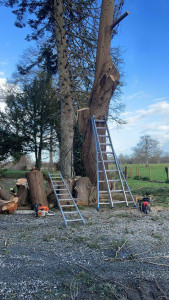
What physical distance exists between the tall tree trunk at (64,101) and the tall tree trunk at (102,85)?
0.90m

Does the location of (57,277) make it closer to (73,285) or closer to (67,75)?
(73,285)

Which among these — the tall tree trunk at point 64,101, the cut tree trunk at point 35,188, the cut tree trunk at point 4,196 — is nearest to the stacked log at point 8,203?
the cut tree trunk at point 4,196

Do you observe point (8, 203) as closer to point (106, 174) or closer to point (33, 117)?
point (106, 174)

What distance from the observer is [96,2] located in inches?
469

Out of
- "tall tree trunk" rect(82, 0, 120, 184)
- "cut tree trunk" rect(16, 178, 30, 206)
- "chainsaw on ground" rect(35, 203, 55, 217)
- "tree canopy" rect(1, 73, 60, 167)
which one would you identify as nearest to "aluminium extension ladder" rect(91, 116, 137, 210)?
"tall tree trunk" rect(82, 0, 120, 184)

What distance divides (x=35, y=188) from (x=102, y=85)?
4.43 m

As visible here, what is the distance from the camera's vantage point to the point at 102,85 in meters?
9.16

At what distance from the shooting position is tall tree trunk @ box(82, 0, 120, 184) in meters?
9.09

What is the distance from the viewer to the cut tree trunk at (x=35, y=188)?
720 centimetres

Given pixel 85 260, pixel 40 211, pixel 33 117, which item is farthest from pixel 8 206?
pixel 33 117

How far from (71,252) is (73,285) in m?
0.99

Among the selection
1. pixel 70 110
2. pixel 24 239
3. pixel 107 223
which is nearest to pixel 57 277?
pixel 24 239

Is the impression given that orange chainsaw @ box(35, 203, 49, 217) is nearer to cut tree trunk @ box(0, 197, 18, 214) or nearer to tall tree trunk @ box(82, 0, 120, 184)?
cut tree trunk @ box(0, 197, 18, 214)

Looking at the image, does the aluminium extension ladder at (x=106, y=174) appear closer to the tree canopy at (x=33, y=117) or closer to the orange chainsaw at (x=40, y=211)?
the orange chainsaw at (x=40, y=211)
